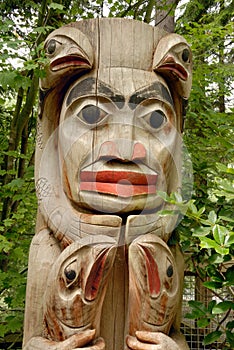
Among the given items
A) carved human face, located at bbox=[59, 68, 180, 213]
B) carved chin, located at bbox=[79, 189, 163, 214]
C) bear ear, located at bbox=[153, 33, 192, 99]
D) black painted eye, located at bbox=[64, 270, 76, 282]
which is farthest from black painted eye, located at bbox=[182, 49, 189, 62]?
black painted eye, located at bbox=[64, 270, 76, 282]

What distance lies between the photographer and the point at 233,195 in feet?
5.55

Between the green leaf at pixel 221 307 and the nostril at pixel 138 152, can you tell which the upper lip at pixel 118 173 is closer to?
the nostril at pixel 138 152

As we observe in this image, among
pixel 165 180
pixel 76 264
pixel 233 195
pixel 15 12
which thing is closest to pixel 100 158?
pixel 165 180

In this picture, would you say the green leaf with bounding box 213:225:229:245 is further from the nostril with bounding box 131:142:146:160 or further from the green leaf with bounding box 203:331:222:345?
the green leaf with bounding box 203:331:222:345

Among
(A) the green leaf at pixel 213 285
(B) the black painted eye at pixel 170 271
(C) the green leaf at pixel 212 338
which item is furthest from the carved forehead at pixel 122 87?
(C) the green leaf at pixel 212 338

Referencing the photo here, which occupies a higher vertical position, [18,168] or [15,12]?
[15,12]

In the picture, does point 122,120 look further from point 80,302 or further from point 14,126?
point 14,126

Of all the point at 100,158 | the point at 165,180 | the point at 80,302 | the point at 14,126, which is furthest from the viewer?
the point at 14,126

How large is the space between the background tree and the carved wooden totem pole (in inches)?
7.1

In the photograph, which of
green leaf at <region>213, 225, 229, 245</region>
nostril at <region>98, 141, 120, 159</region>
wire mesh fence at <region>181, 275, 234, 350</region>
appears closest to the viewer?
green leaf at <region>213, 225, 229, 245</region>

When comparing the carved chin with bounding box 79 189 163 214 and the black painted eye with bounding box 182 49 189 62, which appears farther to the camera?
the black painted eye with bounding box 182 49 189 62

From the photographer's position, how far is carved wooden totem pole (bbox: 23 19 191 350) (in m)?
1.69

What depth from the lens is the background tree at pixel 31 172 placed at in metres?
1.78

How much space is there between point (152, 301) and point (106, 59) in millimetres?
1133
